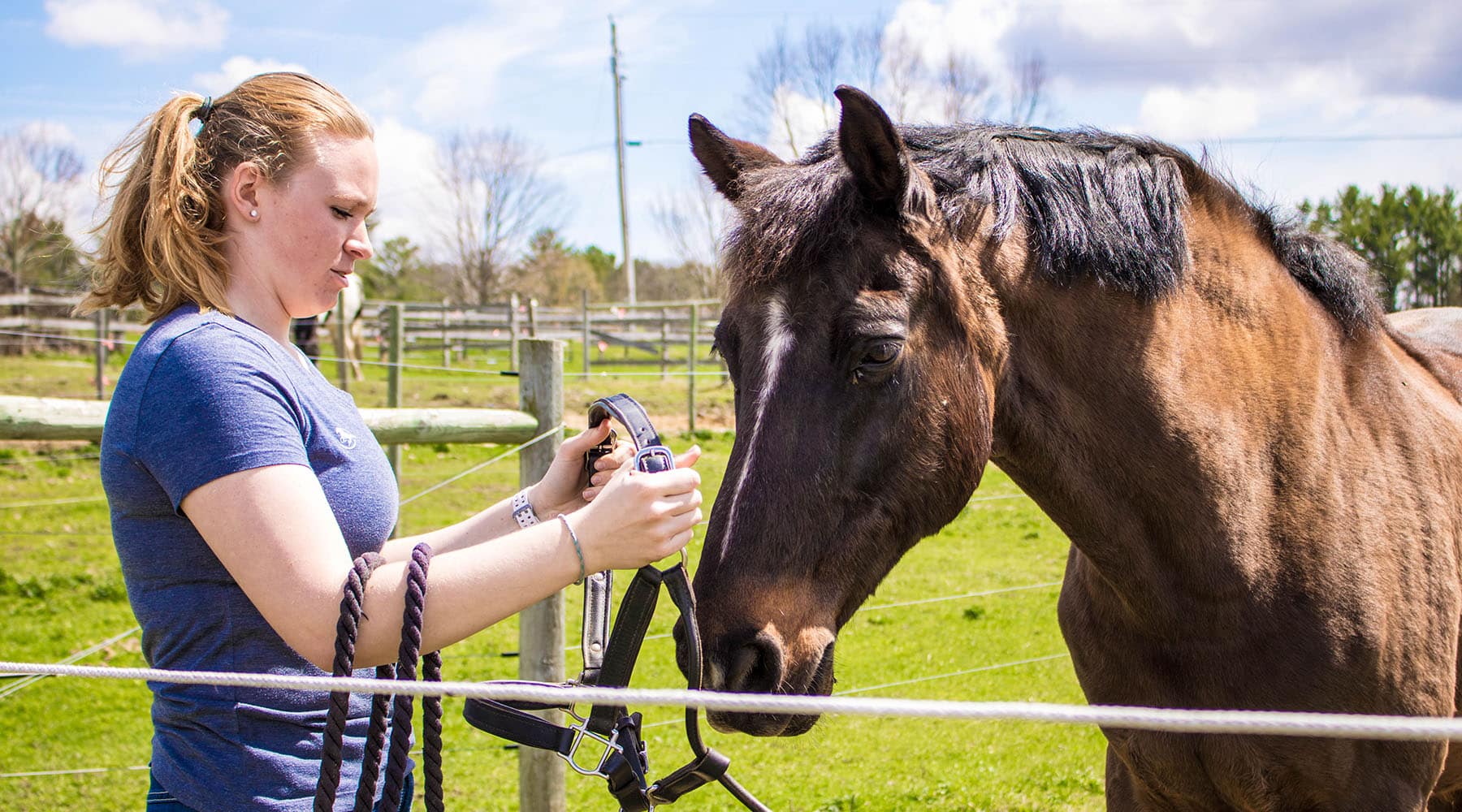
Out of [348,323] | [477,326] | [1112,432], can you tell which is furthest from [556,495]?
[477,326]

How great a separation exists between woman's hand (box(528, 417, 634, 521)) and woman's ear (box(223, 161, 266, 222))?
0.70 meters

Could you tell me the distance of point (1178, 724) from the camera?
1133mm

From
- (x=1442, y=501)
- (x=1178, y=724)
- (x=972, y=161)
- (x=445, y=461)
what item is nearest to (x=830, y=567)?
(x=1178, y=724)

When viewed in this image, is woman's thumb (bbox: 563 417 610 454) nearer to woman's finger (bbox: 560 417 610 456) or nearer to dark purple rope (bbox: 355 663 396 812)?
woman's finger (bbox: 560 417 610 456)

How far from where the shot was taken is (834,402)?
5.71 ft

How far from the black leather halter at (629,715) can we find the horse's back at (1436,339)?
2263 millimetres

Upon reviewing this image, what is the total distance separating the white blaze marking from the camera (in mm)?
1697

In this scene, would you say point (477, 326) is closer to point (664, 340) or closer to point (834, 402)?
point (664, 340)

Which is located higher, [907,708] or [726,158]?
[726,158]

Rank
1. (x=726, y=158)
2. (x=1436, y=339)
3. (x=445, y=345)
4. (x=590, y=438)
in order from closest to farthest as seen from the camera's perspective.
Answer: (x=590, y=438) → (x=726, y=158) → (x=1436, y=339) → (x=445, y=345)

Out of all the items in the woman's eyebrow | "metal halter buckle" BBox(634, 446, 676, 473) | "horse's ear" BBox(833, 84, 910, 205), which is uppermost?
"horse's ear" BBox(833, 84, 910, 205)

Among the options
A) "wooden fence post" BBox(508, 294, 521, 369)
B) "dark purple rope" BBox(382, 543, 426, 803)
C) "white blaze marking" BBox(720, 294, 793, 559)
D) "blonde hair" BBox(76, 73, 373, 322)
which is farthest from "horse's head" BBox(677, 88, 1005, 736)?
"wooden fence post" BBox(508, 294, 521, 369)

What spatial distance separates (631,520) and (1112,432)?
115cm

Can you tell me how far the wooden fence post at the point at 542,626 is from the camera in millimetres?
3551
